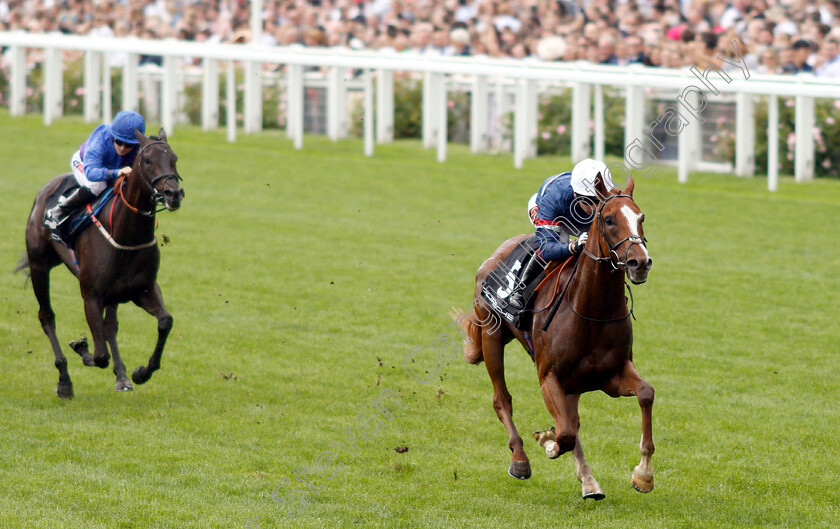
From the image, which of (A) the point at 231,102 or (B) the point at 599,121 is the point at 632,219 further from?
(A) the point at 231,102

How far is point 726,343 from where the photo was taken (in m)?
7.62

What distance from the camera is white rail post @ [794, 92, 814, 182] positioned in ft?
36.4

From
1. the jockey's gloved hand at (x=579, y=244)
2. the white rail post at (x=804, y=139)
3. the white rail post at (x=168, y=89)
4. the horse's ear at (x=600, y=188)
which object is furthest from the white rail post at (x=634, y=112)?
the horse's ear at (x=600, y=188)

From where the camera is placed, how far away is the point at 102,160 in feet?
21.6

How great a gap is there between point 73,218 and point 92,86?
9.54 metres

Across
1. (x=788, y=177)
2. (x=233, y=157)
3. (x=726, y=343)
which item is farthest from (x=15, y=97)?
(x=726, y=343)

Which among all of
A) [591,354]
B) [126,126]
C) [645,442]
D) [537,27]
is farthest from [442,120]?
[645,442]

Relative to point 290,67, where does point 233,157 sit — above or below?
below

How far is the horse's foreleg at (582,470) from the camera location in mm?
4871

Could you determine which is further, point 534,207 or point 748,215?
point 748,215

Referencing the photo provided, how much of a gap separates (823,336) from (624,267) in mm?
3739

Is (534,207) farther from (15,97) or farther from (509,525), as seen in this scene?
(15,97)

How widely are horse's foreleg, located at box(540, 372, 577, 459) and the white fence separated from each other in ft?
18.5

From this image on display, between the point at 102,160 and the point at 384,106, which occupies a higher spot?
the point at 102,160
